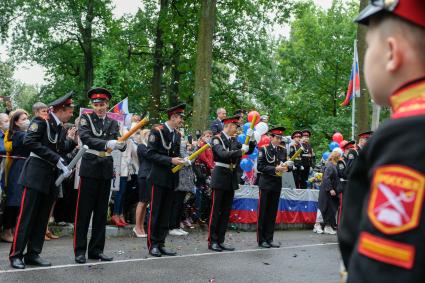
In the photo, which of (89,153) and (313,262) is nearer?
(89,153)

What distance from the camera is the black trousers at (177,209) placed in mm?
10540

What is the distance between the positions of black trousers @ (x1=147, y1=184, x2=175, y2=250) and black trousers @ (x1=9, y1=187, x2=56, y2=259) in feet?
5.41

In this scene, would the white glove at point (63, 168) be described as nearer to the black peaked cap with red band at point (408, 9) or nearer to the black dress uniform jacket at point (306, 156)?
the black peaked cap with red band at point (408, 9)

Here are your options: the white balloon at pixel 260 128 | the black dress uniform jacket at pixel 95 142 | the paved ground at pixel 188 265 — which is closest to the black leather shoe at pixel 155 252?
the paved ground at pixel 188 265

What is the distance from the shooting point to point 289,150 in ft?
46.8

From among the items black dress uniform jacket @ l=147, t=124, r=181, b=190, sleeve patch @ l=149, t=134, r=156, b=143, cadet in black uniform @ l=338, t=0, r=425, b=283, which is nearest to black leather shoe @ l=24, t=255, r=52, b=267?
black dress uniform jacket @ l=147, t=124, r=181, b=190

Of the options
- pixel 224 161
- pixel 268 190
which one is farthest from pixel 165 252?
pixel 268 190

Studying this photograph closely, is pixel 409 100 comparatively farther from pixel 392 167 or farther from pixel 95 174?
pixel 95 174

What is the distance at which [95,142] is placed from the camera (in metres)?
6.81

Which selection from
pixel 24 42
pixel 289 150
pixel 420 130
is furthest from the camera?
pixel 24 42

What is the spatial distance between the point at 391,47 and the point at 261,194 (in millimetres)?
8475

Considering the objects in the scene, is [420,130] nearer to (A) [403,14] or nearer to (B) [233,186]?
(A) [403,14]

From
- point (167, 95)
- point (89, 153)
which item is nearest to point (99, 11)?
point (167, 95)

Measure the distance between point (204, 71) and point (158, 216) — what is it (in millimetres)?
8646
